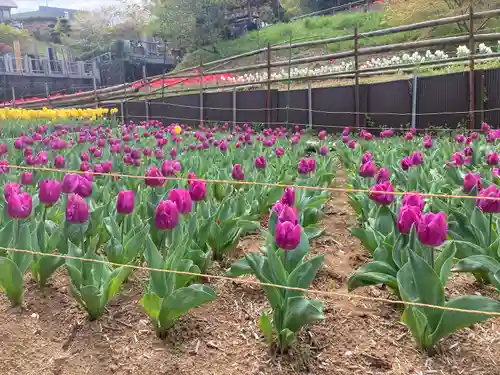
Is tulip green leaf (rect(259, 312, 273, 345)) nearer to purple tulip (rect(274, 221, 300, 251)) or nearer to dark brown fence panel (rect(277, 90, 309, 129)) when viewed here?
purple tulip (rect(274, 221, 300, 251))

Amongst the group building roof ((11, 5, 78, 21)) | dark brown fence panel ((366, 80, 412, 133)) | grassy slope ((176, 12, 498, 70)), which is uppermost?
building roof ((11, 5, 78, 21))

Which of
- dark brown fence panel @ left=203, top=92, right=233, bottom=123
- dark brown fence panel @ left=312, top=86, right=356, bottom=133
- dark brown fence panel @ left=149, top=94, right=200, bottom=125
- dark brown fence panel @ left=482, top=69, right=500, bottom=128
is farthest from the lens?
dark brown fence panel @ left=149, top=94, right=200, bottom=125

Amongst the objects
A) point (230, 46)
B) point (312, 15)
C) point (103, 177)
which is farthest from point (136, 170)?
point (312, 15)

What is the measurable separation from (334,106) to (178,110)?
598cm

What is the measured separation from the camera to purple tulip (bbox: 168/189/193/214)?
227 cm

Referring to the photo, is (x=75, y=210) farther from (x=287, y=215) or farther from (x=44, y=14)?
(x=44, y=14)

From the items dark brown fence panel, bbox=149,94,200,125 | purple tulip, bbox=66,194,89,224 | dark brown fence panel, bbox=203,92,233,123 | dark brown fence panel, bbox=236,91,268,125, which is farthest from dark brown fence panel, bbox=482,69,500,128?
dark brown fence panel, bbox=149,94,200,125

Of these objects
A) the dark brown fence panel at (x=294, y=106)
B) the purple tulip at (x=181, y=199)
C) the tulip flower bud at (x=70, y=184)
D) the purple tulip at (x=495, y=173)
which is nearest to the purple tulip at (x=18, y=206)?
the tulip flower bud at (x=70, y=184)

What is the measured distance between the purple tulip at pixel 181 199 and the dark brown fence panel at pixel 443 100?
7495 mm

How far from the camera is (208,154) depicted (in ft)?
16.8

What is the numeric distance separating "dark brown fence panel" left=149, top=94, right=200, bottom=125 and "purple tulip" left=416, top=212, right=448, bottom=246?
12880 mm

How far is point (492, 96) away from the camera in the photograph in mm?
8359

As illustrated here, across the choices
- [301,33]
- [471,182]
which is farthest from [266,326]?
[301,33]

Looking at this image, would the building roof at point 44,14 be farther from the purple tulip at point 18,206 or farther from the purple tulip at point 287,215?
the purple tulip at point 287,215
